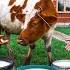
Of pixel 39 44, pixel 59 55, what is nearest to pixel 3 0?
pixel 59 55

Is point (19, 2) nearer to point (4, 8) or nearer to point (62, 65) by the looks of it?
point (4, 8)

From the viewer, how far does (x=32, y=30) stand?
510cm

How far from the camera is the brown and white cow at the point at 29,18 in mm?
5125

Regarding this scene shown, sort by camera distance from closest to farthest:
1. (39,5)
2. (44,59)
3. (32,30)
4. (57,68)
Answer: (57,68) → (32,30) → (39,5) → (44,59)

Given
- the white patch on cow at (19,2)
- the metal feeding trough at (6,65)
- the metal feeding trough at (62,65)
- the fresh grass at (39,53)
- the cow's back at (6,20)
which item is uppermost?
the white patch on cow at (19,2)

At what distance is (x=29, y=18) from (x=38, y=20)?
6.1 inches

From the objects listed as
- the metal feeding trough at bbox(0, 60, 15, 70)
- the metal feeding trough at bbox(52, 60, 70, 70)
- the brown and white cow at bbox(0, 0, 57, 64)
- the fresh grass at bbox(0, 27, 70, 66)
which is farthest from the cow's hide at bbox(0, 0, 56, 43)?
the metal feeding trough at bbox(0, 60, 15, 70)

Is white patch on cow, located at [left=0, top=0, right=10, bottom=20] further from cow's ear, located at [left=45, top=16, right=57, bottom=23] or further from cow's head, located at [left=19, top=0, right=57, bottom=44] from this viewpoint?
cow's ear, located at [left=45, top=16, right=57, bottom=23]

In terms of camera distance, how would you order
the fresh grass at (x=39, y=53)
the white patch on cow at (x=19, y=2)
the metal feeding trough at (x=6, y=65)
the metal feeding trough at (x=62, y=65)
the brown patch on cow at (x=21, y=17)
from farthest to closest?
the fresh grass at (x=39, y=53) < the white patch on cow at (x=19, y=2) < the brown patch on cow at (x=21, y=17) < the metal feeding trough at (x=62, y=65) < the metal feeding trough at (x=6, y=65)

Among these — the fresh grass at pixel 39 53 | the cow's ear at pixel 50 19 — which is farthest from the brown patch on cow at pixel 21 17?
the fresh grass at pixel 39 53

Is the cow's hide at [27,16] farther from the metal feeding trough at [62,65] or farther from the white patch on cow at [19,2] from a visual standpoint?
the metal feeding trough at [62,65]

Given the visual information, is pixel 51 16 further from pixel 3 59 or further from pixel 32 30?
pixel 3 59

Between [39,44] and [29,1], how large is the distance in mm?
3494

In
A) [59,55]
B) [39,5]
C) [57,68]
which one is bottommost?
[59,55]
